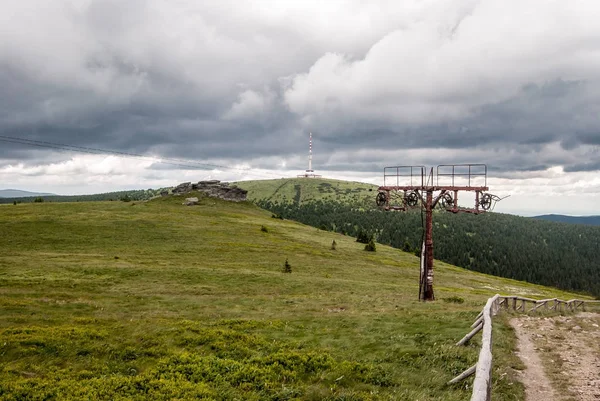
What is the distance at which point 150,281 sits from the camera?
41.4 metres

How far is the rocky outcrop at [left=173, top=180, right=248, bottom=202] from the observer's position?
181500mm

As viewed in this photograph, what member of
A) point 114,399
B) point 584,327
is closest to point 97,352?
point 114,399

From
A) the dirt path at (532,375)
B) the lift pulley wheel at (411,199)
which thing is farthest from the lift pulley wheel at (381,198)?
the dirt path at (532,375)

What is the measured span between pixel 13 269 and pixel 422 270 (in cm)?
4301

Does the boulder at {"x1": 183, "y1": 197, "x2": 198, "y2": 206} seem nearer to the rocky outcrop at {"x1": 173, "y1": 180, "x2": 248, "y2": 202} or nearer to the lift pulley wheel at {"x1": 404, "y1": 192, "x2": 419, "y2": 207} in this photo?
the rocky outcrop at {"x1": 173, "y1": 180, "x2": 248, "y2": 202}

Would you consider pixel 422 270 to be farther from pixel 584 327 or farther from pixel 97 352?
pixel 97 352

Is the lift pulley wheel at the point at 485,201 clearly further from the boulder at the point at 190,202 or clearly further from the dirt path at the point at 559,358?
the boulder at the point at 190,202

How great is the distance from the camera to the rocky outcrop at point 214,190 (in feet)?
595

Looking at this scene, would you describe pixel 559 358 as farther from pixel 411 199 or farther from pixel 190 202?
pixel 190 202

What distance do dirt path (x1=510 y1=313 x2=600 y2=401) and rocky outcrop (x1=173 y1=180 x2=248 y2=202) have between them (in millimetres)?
164399

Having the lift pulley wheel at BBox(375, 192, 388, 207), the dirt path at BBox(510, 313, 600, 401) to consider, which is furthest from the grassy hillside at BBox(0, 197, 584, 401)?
the lift pulley wheel at BBox(375, 192, 388, 207)

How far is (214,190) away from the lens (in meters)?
184

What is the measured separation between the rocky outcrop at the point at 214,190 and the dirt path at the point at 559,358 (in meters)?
164

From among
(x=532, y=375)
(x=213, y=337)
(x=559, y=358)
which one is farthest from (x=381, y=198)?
(x=532, y=375)
